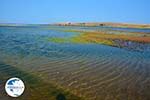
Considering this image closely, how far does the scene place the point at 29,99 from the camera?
9477mm

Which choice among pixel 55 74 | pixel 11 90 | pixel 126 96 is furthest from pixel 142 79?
pixel 11 90

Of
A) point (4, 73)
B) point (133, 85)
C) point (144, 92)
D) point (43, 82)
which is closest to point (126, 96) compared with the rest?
point (144, 92)

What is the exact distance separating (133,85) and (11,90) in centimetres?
690

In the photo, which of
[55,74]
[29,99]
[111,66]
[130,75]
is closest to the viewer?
[29,99]

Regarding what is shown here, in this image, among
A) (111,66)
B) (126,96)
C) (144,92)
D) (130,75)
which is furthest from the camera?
(111,66)

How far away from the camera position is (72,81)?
1266 cm

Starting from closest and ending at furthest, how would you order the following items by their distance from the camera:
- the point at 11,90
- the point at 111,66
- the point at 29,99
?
the point at 11,90
the point at 29,99
the point at 111,66

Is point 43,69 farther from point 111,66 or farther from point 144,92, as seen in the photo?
point 144,92

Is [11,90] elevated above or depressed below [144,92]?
above

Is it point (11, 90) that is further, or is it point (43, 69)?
point (43, 69)

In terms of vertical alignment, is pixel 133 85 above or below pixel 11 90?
below

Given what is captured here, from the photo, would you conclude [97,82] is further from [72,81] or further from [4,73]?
[4,73]

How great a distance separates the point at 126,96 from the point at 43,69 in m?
5.79

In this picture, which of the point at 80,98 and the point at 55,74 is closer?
the point at 80,98
